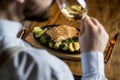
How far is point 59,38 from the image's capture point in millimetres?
1497

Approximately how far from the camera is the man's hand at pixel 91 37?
1145 millimetres

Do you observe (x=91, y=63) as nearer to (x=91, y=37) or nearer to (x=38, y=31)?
(x=91, y=37)

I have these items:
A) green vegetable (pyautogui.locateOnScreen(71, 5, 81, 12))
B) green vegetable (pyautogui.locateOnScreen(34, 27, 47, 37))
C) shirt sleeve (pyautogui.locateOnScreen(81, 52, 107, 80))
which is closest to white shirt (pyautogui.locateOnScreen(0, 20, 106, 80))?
shirt sleeve (pyautogui.locateOnScreen(81, 52, 107, 80))

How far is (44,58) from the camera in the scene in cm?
80

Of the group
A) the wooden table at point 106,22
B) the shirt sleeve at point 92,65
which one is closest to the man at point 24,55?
the shirt sleeve at point 92,65

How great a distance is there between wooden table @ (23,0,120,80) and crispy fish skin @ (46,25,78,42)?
14cm

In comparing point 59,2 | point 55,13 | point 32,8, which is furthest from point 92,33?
point 55,13

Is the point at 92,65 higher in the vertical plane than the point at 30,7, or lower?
A: lower

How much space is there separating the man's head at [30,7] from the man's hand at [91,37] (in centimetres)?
30

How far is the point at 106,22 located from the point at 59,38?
47cm

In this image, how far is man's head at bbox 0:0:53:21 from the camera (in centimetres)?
75

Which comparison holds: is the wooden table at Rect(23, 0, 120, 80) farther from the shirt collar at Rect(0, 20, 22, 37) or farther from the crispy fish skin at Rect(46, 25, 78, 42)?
the shirt collar at Rect(0, 20, 22, 37)

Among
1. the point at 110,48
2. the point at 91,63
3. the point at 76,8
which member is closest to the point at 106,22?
the point at 110,48

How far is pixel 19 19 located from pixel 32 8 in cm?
5
